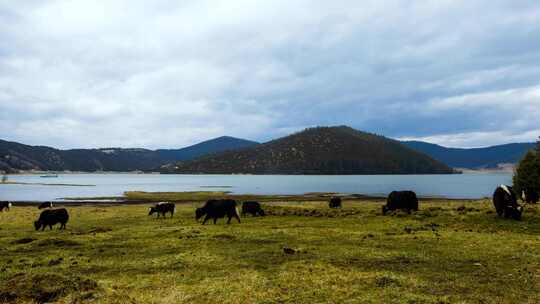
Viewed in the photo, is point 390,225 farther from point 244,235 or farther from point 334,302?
point 334,302

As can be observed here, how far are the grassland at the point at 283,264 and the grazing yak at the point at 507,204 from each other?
855mm

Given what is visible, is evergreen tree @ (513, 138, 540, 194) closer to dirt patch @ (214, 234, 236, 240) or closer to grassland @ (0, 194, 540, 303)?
grassland @ (0, 194, 540, 303)

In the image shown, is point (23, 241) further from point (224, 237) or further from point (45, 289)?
point (45, 289)

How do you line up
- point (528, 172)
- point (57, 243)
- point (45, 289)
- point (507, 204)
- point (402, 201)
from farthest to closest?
point (528, 172), point (402, 201), point (507, 204), point (57, 243), point (45, 289)

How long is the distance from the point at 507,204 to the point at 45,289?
30.9 m

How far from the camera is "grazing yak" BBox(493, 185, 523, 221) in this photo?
3039 centimetres

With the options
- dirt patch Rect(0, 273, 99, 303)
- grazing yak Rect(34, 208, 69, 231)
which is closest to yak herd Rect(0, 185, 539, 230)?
grazing yak Rect(34, 208, 69, 231)

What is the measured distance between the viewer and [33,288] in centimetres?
1427

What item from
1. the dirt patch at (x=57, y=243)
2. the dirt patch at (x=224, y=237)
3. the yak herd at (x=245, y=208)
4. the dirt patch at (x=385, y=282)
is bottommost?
the dirt patch at (x=57, y=243)

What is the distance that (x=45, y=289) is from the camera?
1412 cm

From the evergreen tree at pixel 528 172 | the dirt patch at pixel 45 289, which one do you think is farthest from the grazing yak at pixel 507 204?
the evergreen tree at pixel 528 172

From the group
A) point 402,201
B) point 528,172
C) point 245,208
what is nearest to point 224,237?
point 245,208

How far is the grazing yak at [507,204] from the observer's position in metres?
30.4

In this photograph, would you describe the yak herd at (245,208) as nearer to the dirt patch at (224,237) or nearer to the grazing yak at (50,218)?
the grazing yak at (50,218)
